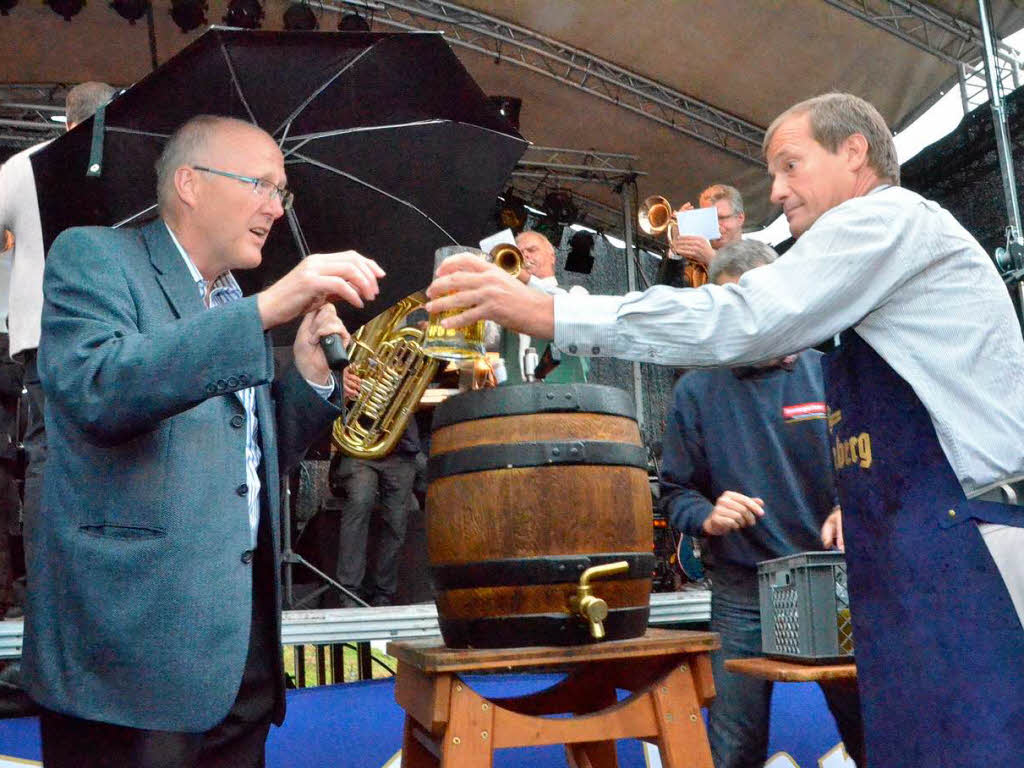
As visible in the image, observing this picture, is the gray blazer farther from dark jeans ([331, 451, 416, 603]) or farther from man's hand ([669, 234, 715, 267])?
dark jeans ([331, 451, 416, 603])

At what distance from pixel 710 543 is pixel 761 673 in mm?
737

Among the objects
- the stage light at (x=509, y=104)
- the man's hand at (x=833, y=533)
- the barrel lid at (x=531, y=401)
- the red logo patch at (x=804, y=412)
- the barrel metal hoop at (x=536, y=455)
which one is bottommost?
the man's hand at (x=833, y=533)

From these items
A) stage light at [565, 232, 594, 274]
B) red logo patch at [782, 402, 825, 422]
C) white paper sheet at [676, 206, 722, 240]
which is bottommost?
red logo patch at [782, 402, 825, 422]

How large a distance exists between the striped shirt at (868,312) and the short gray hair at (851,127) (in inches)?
11.8

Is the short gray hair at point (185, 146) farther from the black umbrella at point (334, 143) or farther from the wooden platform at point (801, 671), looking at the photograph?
the wooden platform at point (801, 671)

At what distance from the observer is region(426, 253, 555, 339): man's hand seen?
1682 mm

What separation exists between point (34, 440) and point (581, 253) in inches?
307

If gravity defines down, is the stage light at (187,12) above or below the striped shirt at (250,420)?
above

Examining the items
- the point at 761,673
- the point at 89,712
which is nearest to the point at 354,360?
the point at 761,673

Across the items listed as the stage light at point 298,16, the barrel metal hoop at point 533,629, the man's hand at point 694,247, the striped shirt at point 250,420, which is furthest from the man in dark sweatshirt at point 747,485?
the stage light at point 298,16

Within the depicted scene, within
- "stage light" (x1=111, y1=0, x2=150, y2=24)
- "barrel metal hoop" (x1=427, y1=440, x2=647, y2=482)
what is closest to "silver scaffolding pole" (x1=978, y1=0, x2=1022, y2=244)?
"barrel metal hoop" (x1=427, y1=440, x2=647, y2=482)

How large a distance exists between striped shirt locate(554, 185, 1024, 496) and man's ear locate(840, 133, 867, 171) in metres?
0.28

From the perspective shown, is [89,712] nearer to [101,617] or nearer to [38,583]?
[101,617]

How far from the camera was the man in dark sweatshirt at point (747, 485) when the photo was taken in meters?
2.72
